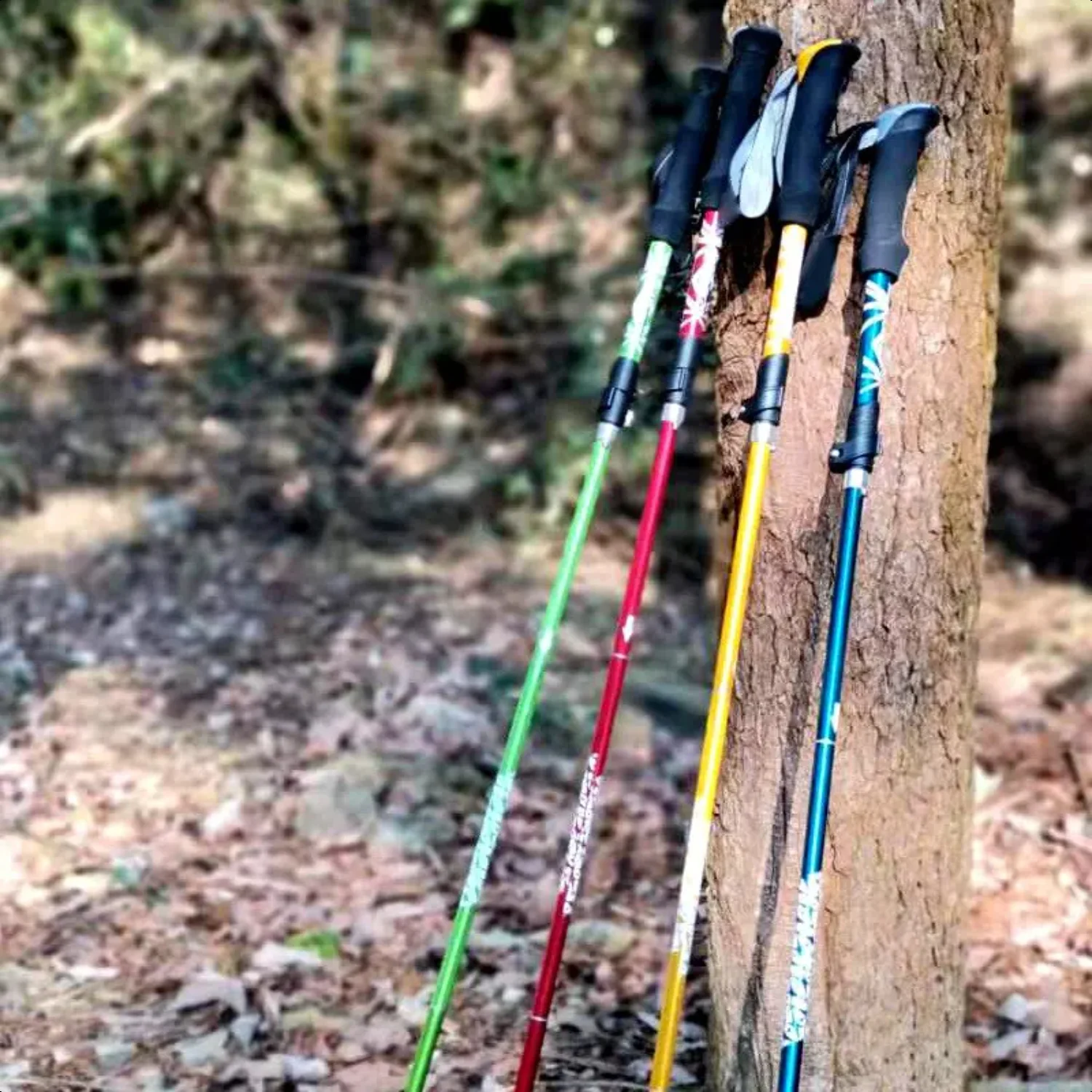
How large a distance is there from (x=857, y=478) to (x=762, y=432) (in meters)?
0.17

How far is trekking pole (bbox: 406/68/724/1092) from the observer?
2652mm

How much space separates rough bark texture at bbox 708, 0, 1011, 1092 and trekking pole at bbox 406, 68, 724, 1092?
0.15 meters

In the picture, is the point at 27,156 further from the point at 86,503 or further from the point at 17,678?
the point at 17,678

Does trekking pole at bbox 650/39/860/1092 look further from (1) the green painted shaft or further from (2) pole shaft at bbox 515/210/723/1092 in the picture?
(1) the green painted shaft

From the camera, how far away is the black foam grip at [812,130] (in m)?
2.40

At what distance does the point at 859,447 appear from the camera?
242cm

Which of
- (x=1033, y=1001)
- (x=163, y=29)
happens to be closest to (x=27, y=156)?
(x=163, y=29)

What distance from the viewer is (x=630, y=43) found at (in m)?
9.34

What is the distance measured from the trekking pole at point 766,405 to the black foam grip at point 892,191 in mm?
94

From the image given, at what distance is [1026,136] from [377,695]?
4.48 m

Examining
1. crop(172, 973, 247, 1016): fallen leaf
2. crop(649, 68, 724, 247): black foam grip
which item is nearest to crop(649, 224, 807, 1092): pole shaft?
crop(649, 68, 724, 247): black foam grip

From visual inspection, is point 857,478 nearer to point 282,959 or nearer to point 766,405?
point 766,405

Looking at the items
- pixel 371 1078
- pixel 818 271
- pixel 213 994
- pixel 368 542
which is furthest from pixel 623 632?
pixel 368 542

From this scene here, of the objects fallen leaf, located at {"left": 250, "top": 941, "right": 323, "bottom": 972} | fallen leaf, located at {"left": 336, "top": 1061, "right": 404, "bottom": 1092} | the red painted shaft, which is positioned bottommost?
fallen leaf, located at {"left": 336, "top": 1061, "right": 404, "bottom": 1092}
